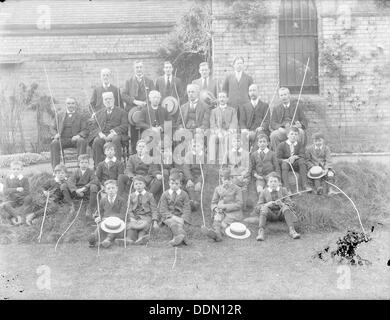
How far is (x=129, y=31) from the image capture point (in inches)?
452

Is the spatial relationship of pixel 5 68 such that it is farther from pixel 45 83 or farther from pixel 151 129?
pixel 151 129

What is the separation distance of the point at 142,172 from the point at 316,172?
91.7 inches

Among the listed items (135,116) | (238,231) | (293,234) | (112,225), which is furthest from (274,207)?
(135,116)

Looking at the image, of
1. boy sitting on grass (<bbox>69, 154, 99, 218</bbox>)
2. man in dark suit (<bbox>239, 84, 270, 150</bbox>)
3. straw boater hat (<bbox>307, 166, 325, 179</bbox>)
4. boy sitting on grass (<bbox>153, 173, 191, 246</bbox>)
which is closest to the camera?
boy sitting on grass (<bbox>153, 173, 191, 246</bbox>)

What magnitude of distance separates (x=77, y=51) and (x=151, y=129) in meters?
5.43

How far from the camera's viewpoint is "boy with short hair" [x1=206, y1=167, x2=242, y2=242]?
6148 millimetres

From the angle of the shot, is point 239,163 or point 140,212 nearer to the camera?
point 140,212

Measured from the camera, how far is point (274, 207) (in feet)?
19.9

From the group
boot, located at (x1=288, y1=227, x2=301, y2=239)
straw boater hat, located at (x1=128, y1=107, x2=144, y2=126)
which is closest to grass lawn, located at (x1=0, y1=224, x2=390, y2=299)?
boot, located at (x1=288, y1=227, x2=301, y2=239)

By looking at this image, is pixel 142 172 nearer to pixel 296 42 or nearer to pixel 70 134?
pixel 70 134

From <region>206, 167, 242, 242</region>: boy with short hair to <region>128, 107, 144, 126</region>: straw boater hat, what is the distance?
160 cm

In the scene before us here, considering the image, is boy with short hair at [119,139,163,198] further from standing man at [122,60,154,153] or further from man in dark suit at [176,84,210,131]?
standing man at [122,60,154,153]

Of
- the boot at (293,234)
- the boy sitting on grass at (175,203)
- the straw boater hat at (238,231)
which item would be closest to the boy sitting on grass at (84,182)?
the boy sitting on grass at (175,203)
